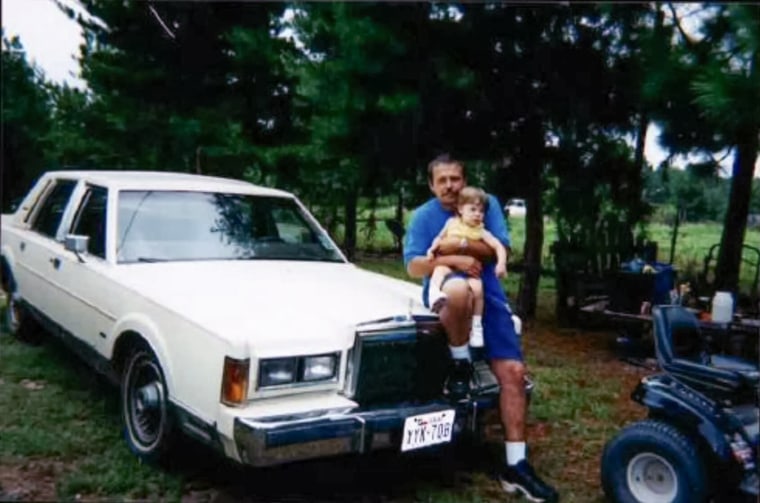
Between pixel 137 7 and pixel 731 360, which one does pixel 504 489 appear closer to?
pixel 731 360

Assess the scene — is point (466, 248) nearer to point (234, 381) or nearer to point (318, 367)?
point (318, 367)

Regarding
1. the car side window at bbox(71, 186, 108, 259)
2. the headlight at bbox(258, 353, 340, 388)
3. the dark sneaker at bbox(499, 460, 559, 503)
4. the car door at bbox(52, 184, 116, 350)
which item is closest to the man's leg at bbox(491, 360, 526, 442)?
the dark sneaker at bbox(499, 460, 559, 503)

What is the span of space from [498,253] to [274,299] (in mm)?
1160

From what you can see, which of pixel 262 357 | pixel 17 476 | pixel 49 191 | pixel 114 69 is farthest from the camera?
pixel 114 69

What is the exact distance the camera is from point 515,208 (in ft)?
26.3

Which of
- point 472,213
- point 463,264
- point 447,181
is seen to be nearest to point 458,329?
point 463,264

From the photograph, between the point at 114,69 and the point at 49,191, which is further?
the point at 114,69

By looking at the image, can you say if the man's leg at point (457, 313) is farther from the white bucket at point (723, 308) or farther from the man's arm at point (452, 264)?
the white bucket at point (723, 308)

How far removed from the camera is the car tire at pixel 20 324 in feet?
18.6

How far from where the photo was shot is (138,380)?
365 cm

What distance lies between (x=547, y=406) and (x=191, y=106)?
5.70m

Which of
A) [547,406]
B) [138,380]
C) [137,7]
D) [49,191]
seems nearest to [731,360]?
[547,406]

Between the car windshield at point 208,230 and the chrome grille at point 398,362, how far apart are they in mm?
1392

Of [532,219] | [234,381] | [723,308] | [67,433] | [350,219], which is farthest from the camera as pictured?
[350,219]
